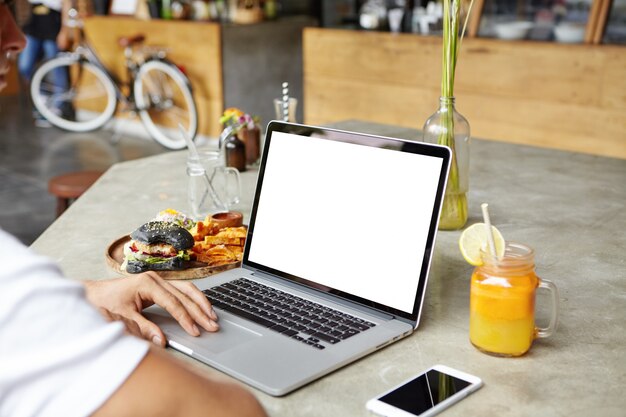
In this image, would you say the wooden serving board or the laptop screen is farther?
the wooden serving board

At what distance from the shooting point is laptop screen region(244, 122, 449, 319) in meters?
1.24

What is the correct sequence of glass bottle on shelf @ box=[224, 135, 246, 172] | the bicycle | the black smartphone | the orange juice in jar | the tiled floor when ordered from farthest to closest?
the bicycle < the tiled floor < glass bottle on shelf @ box=[224, 135, 246, 172] < the orange juice in jar < the black smartphone

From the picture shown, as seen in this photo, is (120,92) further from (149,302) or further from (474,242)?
(474,242)

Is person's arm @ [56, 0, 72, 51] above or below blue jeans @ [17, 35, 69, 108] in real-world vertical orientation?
above

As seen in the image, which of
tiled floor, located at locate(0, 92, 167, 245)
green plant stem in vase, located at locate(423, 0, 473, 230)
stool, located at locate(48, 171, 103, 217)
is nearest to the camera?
green plant stem in vase, located at locate(423, 0, 473, 230)

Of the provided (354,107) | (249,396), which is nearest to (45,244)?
(249,396)

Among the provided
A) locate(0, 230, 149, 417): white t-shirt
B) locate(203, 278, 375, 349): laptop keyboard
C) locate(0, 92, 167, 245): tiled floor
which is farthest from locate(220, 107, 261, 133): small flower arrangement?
locate(0, 92, 167, 245): tiled floor

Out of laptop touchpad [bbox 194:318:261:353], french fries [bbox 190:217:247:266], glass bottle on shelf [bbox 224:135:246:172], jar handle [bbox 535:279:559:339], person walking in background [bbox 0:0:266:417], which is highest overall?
person walking in background [bbox 0:0:266:417]

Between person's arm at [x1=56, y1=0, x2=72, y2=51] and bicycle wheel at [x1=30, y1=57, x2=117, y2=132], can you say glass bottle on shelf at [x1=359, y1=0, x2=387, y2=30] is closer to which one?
bicycle wheel at [x1=30, y1=57, x2=117, y2=132]

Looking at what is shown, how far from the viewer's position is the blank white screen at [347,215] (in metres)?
1.25

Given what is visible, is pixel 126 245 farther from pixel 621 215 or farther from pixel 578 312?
pixel 621 215

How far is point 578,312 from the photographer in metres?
1.32

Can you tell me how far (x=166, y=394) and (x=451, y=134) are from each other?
114 cm

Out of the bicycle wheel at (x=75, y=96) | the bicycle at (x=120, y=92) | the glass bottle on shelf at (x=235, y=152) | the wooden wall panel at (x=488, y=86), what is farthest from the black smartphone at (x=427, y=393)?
the bicycle wheel at (x=75, y=96)
